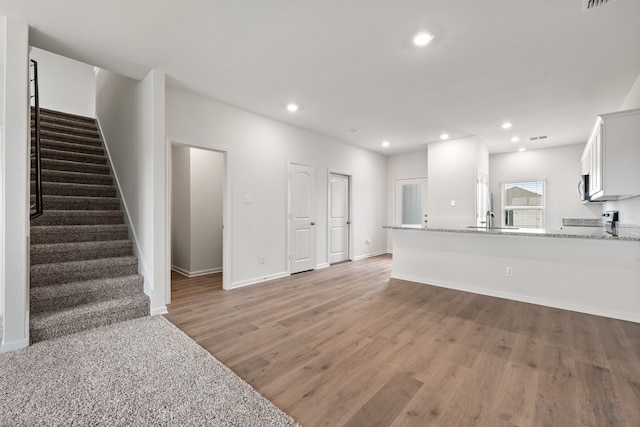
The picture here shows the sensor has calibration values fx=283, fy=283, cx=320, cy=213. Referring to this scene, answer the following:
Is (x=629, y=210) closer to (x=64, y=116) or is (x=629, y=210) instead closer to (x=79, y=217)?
(x=79, y=217)

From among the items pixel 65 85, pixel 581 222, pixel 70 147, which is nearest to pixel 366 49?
pixel 70 147

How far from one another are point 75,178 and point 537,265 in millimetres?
6557

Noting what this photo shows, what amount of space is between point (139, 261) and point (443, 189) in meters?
5.55

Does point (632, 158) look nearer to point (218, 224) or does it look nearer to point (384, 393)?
point (384, 393)

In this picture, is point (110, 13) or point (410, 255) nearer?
point (110, 13)

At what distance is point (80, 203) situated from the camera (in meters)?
3.92

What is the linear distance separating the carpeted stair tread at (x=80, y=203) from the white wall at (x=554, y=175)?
8.20 metres

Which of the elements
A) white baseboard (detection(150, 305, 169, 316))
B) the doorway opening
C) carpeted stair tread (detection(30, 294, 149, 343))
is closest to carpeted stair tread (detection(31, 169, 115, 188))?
carpeted stair tread (detection(30, 294, 149, 343))

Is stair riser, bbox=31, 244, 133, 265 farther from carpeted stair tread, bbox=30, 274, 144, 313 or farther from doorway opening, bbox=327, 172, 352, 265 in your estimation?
doorway opening, bbox=327, 172, 352, 265

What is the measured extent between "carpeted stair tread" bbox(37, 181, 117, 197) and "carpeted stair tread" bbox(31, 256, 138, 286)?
1359mm

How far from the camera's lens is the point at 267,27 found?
2.39 meters

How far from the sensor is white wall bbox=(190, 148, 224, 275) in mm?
5062

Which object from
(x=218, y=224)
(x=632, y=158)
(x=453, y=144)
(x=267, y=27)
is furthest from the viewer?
(x=453, y=144)

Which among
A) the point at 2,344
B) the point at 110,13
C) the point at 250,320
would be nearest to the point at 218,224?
the point at 250,320
